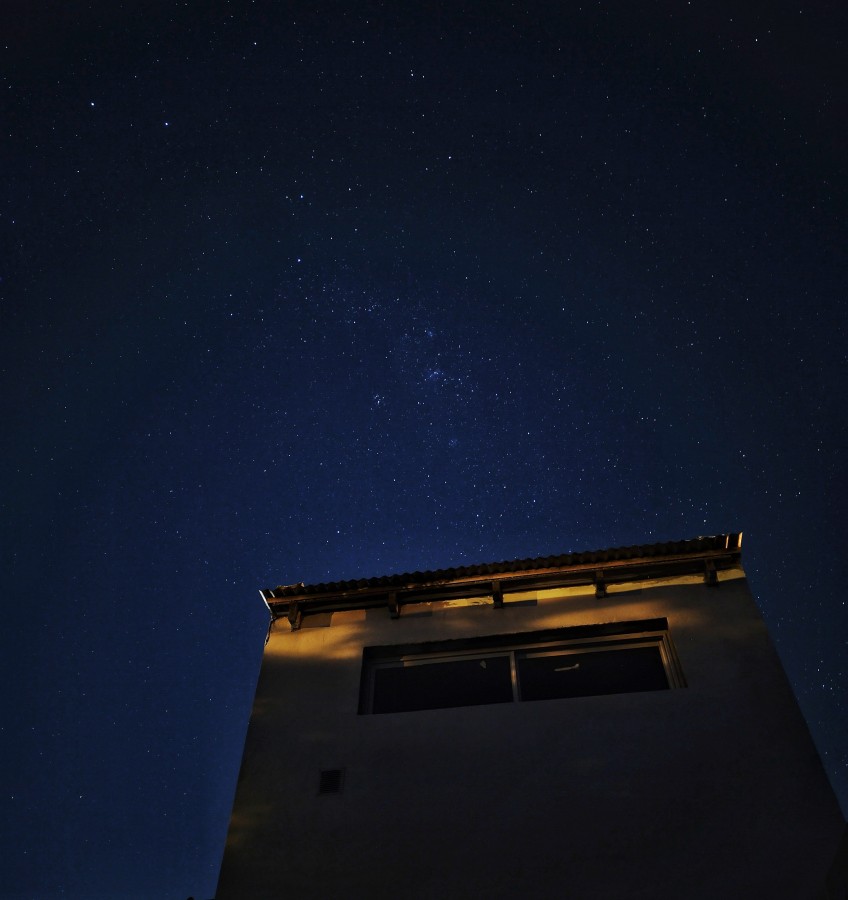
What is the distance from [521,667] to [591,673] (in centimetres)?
84

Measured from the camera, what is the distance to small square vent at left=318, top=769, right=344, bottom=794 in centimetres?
796

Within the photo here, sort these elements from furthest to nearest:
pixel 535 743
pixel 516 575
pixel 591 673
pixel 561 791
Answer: pixel 516 575 → pixel 591 673 → pixel 535 743 → pixel 561 791

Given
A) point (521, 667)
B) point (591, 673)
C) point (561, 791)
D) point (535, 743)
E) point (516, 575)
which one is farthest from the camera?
point (516, 575)

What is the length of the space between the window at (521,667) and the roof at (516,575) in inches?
27.8

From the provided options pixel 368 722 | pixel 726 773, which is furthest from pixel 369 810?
pixel 726 773

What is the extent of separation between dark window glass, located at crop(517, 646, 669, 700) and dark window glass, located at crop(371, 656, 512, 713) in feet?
0.95

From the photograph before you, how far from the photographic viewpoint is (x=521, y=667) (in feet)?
29.7

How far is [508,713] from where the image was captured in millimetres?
8297

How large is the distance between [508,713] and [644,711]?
4.86 ft

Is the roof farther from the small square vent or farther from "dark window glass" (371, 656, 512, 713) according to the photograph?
the small square vent

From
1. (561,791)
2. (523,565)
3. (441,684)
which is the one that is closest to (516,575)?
(523,565)

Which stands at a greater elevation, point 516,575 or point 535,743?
point 516,575

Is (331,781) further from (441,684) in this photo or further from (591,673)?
(591,673)

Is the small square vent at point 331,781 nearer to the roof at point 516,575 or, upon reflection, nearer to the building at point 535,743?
the building at point 535,743
